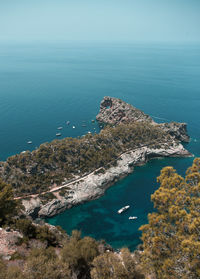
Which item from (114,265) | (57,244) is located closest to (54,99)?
(57,244)

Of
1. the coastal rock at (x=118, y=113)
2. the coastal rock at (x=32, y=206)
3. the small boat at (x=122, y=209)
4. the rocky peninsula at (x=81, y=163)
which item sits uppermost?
the coastal rock at (x=118, y=113)

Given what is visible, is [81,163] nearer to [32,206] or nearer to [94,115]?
[32,206]

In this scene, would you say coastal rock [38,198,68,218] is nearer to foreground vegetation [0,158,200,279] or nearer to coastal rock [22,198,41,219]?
coastal rock [22,198,41,219]

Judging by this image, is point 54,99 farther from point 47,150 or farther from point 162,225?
point 162,225

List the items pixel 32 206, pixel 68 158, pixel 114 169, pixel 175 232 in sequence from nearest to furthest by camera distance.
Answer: pixel 175 232 → pixel 32 206 → pixel 68 158 → pixel 114 169

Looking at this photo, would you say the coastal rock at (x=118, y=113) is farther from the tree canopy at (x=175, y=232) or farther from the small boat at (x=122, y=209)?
the tree canopy at (x=175, y=232)

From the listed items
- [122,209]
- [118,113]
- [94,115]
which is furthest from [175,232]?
[94,115]

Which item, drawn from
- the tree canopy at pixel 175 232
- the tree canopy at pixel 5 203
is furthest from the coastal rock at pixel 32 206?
the tree canopy at pixel 175 232

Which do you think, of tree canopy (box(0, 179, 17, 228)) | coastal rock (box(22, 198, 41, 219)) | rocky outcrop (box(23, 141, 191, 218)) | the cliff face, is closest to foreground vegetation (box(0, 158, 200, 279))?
tree canopy (box(0, 179, 17, 228))
